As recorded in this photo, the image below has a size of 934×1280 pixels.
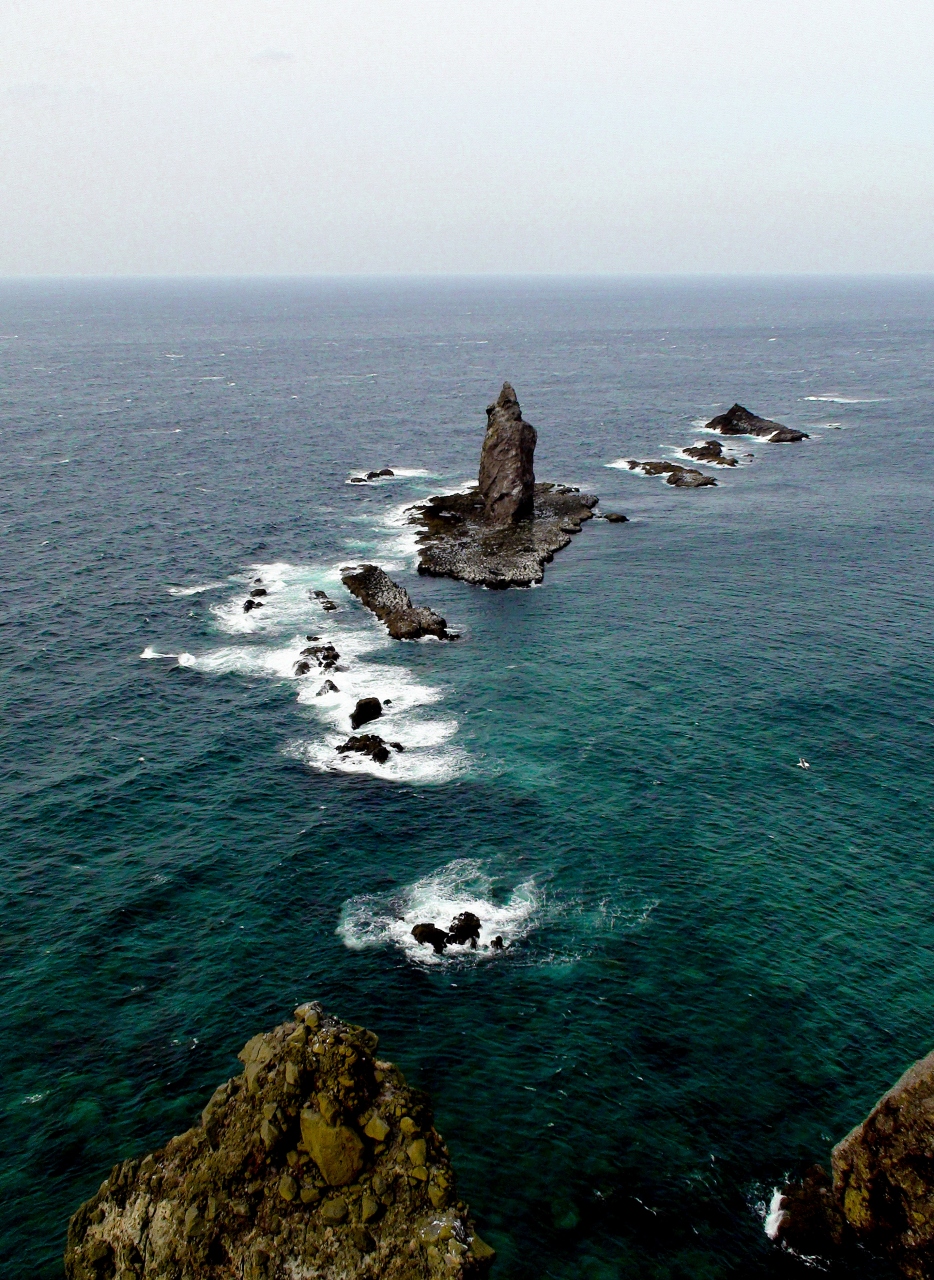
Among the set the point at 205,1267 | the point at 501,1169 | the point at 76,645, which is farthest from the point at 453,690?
the point at 205,1267

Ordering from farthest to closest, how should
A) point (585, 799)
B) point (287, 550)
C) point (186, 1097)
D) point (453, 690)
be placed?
point (287, 550), point (453, 690), point (585, 799), point (186, 1097)

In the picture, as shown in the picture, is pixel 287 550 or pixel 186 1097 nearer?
pixel 186 1097

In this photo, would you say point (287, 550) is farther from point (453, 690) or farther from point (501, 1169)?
point (501, 1169)

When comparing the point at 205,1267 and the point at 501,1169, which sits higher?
the point at 205,1267

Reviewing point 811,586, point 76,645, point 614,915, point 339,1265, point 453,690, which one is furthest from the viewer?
point 811,586

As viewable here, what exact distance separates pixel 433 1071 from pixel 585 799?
2820 cm

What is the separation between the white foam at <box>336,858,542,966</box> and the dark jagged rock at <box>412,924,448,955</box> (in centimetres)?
36

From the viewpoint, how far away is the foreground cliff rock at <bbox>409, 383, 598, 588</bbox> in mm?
125125

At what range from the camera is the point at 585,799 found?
245 feet

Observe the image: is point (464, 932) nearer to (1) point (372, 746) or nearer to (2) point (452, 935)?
(2) point (452, 935)

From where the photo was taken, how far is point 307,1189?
35.8 metres

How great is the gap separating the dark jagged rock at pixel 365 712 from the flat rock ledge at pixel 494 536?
3801cm

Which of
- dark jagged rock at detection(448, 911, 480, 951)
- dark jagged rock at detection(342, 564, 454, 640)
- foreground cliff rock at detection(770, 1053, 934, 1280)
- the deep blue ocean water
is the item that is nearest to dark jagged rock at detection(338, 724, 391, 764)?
the deep blue ocean water

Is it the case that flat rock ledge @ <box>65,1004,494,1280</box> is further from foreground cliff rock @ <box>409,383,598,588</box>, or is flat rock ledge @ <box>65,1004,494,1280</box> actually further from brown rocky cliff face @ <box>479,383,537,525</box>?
brown rocky cliff face @ <box>479,383,537,525</box>
